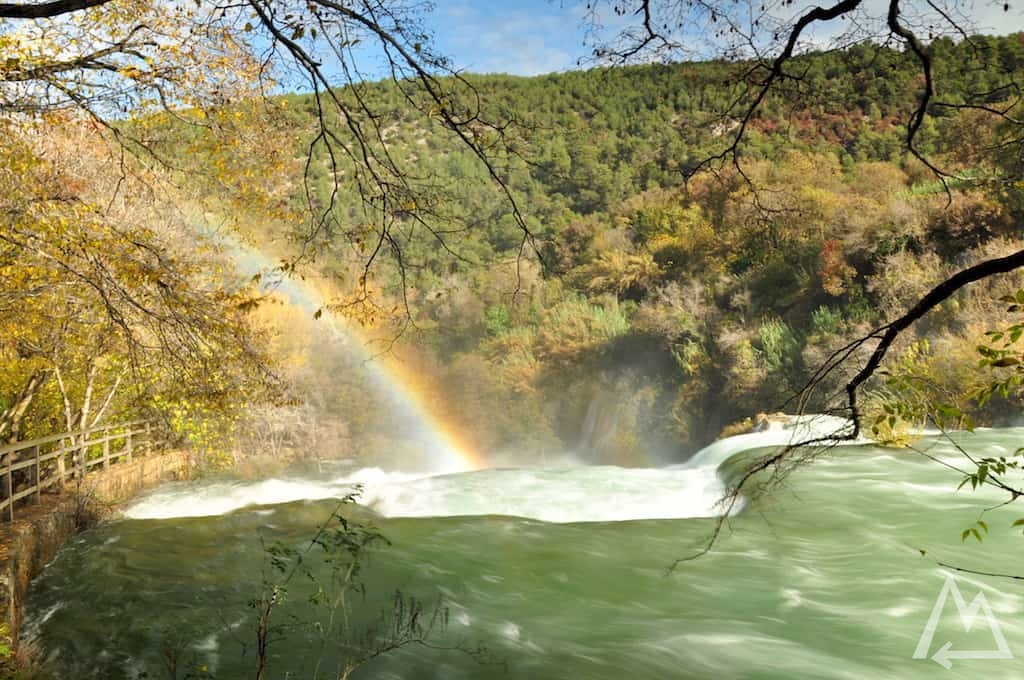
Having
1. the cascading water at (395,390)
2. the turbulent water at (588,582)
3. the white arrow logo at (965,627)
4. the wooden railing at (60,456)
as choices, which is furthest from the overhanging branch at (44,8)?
the cascading water at (395,390)

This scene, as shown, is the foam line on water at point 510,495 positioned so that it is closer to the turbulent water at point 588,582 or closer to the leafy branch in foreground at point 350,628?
the turbulent water at point 588,582

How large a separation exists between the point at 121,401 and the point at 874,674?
13.1m

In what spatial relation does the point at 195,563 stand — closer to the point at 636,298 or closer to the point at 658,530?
the point at 658,530

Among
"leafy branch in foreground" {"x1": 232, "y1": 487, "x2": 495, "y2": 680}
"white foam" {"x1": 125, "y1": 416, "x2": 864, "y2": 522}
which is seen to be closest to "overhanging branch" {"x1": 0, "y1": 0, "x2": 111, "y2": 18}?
"leafy branch in foreground" {"x1": 232, "y1": 487, "x2": 495, "y2": 680}

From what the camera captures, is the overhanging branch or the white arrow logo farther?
the white arrow logo

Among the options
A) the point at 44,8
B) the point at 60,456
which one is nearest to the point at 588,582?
the point at 44,8

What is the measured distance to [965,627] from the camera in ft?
21.6

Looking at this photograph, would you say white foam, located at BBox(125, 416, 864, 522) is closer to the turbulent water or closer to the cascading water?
the turbulent water

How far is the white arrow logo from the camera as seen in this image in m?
6.07

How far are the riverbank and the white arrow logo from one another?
6.38 m

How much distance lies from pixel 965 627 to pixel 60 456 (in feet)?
37.1

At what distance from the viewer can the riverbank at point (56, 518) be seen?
716cm

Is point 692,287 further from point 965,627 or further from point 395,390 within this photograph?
point 965,627

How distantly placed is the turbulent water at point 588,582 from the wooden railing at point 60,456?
104cm
